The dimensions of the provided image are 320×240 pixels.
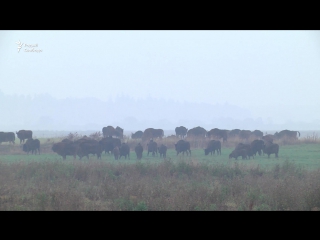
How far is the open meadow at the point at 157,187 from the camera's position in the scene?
11.8 metres

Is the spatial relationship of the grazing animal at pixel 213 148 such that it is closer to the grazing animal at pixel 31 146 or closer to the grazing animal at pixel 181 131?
the grazing animal at pixel 181 131

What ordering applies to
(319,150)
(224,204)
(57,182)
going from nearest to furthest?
1. (224,204)
2. (57,182)
3. (319,150)

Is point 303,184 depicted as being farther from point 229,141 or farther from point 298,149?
point 229,141

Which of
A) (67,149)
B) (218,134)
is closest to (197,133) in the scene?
(218,134)

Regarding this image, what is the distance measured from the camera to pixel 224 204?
12.4m

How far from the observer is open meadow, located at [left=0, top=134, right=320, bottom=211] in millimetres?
11844

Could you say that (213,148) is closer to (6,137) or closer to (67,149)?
(67,149)

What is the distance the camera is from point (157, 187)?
13414 mm

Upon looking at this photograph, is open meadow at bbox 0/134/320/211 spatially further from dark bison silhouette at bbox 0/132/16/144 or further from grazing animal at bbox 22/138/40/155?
dark bison silhouette at bbox 0/132/16/144

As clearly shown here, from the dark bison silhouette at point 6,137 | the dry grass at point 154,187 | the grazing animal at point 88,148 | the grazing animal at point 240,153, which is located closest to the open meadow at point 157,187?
the dry grass at point 154,187

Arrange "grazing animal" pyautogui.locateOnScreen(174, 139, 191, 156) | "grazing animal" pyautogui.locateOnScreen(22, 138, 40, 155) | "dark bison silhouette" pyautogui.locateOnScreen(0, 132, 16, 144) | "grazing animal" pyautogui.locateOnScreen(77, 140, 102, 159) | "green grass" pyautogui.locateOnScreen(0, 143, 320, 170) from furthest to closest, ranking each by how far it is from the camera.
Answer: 1. "dark bison silhouette" pyautogui.locateOnScreen(0, 132, 16, 144)
2. "grazing animal" pyautogui.locateOnScreen(22, 138, 40, 155)
3. "grazing animal" pyautogui.locateOnScreen(174, 139, 191, 156)
4. "grazing animal" pyautogui.locateOnScreen(77, 140, 102, 159)
5. "green grass" pyautogui.locateOnScreen(0, 143, 320, 170)

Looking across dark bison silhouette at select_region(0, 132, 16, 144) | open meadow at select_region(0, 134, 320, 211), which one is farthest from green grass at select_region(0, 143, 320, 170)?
open meadow at select_region(0, 134, 320, 211)
